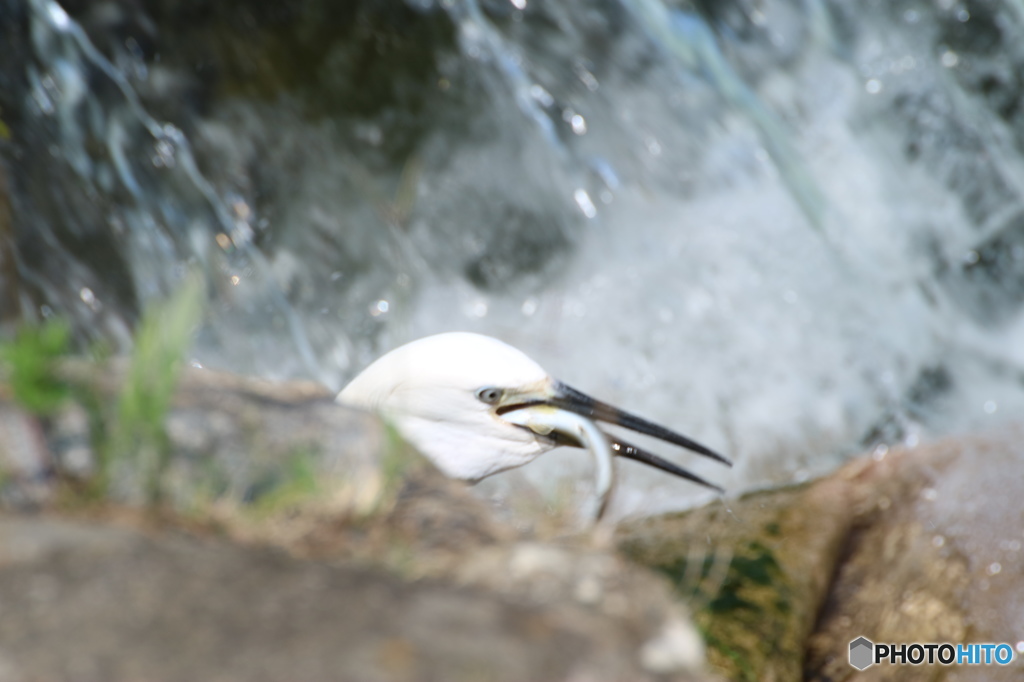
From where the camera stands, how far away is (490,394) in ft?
10.5

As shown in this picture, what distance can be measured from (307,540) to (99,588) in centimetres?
36

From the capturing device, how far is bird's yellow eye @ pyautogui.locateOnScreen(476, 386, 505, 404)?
317 centimetres

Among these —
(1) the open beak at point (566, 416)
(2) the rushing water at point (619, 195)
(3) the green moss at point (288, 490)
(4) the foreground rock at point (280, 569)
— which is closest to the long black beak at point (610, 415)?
(1) the open beak at point (566, 416)

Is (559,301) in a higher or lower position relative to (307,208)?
lower

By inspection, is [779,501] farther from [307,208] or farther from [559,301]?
[307,208]

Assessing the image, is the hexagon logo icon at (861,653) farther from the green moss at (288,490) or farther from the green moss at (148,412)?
the green moss at (148,412)

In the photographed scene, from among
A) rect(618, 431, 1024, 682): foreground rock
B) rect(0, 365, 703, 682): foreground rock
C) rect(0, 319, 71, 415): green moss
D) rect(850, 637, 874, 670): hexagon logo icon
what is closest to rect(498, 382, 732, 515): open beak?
rect(618, 431, 1024, 682): foreground rock

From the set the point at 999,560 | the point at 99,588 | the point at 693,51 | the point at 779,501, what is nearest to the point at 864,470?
the point at 779,501

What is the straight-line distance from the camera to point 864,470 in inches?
177

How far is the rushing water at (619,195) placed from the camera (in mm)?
5219

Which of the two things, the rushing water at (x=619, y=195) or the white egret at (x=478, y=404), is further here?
the rushing water at (x=619, y=195)

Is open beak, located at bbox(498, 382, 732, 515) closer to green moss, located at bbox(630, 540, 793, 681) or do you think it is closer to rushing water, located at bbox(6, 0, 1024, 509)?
green moss, located at bbox(630, 540, 793, 681)

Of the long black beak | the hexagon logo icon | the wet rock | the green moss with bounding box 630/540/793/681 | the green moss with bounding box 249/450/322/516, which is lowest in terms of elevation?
the hexagon logo icon

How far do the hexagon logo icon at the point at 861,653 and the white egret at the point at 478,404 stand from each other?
37.9 inches
